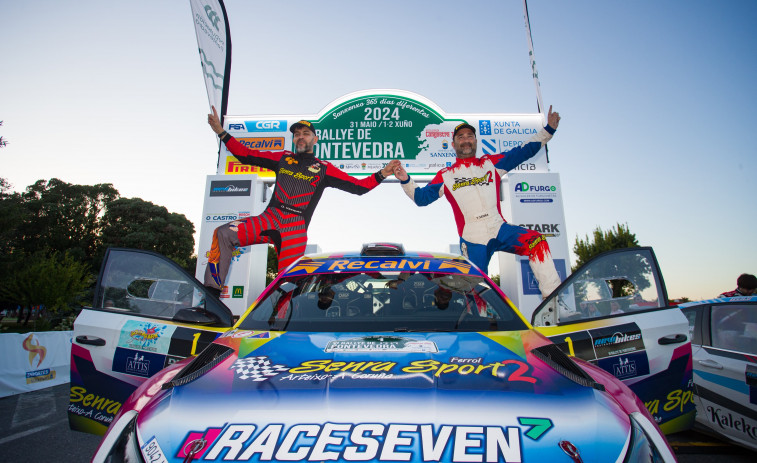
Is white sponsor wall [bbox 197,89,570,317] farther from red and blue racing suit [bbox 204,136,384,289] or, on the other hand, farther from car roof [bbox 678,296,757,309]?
car roof [bbox 678,296,757,309]

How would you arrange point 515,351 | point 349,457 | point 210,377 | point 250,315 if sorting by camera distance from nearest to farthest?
point 349,457 → point 210,377 → point 515,351 → point 250,315

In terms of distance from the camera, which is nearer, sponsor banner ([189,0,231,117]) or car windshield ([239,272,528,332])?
car windshield ([239,272,528,332])

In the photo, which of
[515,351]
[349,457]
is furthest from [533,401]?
[349,457]

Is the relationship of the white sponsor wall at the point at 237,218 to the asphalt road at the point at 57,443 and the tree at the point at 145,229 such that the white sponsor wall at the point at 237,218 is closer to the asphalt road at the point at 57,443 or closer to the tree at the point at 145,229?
the asphalt road at the point at 57,443

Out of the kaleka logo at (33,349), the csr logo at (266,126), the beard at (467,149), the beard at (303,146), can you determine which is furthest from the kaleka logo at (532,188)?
the kaleka logo at (33,349)

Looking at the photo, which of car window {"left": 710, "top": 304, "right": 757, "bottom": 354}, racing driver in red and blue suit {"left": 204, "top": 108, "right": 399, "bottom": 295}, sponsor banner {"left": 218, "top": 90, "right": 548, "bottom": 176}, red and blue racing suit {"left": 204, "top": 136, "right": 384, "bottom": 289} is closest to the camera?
car window {"left": 710, "top": 304, "right": 757, "bottom": 354}

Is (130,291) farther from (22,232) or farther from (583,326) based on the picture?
(22,232)

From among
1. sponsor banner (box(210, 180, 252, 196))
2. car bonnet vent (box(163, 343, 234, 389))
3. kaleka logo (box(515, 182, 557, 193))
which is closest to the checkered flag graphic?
car bonnet vent (box(163, 343, 234, 389))

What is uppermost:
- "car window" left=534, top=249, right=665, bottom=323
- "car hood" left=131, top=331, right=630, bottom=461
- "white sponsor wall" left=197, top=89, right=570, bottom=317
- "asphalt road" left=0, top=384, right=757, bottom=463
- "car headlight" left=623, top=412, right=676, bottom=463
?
"white sponsor wall" left=197, top=89, right=570, bottom=317

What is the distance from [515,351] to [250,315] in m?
1.38

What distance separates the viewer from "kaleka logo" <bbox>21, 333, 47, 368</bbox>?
8.10 metres

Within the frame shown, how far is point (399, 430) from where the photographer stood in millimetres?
1103

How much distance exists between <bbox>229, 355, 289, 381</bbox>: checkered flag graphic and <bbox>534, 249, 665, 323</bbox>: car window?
1764mm

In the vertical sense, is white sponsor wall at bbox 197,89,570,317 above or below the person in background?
above
